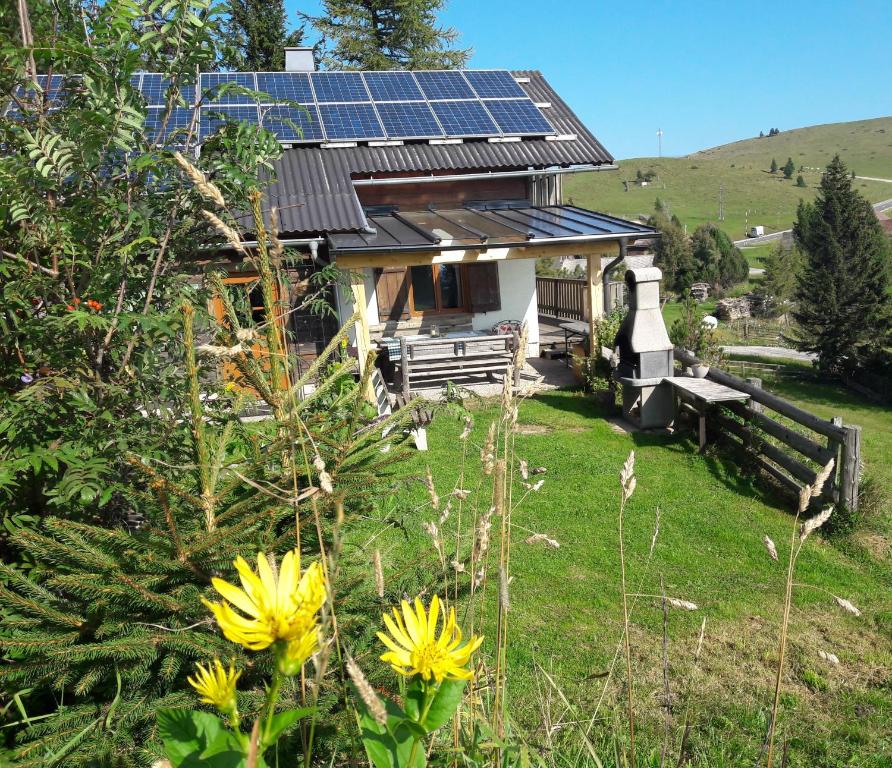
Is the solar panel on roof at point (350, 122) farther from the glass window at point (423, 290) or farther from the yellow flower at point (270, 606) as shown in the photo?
the yellow flower at point (270, 606)

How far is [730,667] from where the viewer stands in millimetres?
4559

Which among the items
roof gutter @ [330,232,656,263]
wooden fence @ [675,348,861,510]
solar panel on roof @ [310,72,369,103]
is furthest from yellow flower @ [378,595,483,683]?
solar panel on roof @ [310,72,369,103]

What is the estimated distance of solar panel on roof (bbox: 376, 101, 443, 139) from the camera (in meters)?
14.3

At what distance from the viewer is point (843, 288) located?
77.5ft

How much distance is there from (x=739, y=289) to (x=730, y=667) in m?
40.5

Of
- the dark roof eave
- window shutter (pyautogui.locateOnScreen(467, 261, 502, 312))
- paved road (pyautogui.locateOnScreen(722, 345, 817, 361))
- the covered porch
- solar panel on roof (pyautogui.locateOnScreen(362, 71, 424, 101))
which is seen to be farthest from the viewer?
paved road (pyautogui.locateOnScreen(722, 345, 817, 361))

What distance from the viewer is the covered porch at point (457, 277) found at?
11445 millimetres

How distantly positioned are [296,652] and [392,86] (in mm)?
17116

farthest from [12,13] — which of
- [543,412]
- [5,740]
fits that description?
[543,412]

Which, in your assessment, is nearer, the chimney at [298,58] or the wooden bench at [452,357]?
the wooden bench at [452,357]

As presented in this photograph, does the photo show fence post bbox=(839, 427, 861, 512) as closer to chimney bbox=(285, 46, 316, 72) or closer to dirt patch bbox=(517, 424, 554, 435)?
dirt patch bbox=(517, 424, 554, 435)

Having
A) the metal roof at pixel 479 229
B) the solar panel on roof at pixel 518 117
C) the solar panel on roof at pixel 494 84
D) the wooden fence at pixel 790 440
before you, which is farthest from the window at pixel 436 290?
the wooden fence at pixel 790 440

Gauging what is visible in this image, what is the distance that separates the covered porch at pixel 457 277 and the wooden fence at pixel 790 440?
9.74ft

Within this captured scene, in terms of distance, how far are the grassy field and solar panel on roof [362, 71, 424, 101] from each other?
32.6ft
